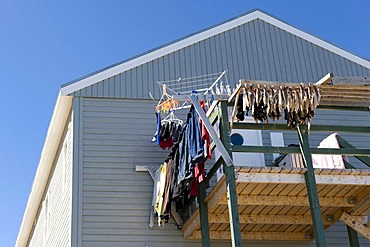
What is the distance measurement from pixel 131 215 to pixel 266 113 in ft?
12.8

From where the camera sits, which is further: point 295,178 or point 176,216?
point 176,216

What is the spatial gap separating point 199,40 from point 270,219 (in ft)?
15.7

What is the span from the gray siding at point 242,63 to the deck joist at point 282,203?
3.50 m

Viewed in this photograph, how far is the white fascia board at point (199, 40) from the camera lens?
13.5 metres

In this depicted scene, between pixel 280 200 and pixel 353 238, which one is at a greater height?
pixel 280 200

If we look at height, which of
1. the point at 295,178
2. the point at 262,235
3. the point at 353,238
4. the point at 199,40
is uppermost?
the point at 199,40

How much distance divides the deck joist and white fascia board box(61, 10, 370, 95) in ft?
12.4

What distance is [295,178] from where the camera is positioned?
10.1 meters

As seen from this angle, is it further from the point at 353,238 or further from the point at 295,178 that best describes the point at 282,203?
the point at 353,238

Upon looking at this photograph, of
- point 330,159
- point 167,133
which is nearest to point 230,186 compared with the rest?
point 167,133

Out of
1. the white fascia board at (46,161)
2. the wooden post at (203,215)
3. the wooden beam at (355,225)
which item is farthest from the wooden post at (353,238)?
the white fascia board at (46,161)

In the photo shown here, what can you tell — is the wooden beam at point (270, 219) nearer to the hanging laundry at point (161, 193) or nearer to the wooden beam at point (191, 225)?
the wooden beam at point (191, 225)

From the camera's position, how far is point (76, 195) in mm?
12383

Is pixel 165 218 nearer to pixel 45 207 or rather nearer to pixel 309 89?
pixel 309 89
